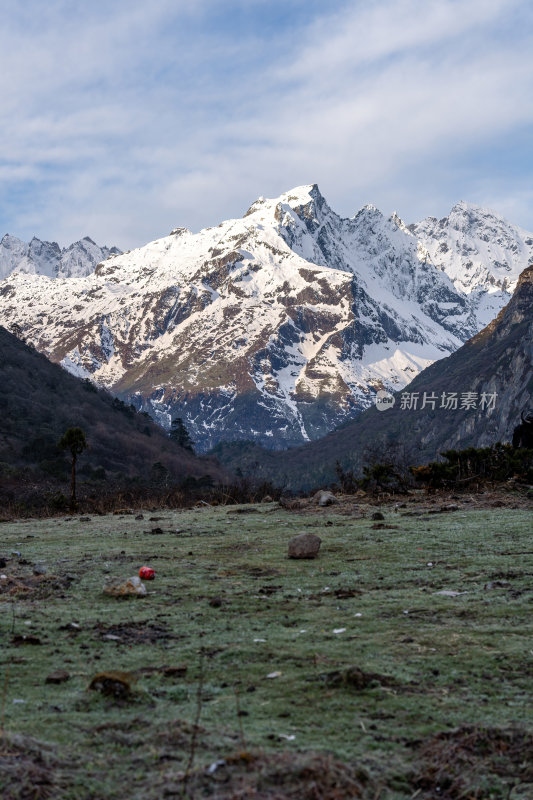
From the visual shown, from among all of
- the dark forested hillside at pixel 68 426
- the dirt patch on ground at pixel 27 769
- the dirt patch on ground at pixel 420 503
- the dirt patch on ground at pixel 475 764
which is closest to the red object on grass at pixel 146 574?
the dirt patch on ground at pixel 27 769

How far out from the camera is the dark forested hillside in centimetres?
7356

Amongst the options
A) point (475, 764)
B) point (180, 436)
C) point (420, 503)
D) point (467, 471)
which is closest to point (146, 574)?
point (475, 764)

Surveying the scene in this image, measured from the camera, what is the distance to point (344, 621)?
6.91m

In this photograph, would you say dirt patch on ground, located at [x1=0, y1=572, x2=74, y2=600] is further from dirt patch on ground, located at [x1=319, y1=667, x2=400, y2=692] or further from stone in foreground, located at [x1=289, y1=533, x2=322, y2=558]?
dirt patch on ground, located at [x1=319, y1=667, x2=400, y2=692]

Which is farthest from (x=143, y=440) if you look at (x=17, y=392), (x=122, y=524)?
(x=122, y=524)

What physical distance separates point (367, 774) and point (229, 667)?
6.81ft

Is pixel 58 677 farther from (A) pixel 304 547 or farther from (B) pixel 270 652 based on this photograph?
(A) pixel 304 547

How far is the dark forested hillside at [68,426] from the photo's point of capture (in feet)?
241

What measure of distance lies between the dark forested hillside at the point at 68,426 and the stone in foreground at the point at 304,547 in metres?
52.5

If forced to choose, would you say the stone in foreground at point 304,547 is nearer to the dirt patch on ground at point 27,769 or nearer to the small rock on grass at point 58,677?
the small rock on grass at point 58,677

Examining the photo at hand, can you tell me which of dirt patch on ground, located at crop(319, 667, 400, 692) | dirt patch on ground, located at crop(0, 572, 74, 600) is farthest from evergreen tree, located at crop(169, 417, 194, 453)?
dirt patch on ground, located at crop(319, 667, 400, 692)

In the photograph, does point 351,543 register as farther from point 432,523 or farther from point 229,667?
point 229,667

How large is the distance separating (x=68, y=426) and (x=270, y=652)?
90576mm

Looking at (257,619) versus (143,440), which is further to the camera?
(143,440)
